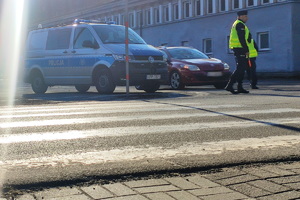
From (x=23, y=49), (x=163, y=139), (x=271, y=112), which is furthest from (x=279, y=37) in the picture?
(x=163, y=139)

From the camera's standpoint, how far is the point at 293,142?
19.6 ft

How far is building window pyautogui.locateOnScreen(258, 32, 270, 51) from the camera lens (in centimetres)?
3919

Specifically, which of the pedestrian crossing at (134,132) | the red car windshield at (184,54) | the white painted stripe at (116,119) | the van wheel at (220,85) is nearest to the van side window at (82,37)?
the red car windshield at (184,54)

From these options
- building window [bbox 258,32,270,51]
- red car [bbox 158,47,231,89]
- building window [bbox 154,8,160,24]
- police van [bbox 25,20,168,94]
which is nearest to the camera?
police van [bbox 25,20,168,94]

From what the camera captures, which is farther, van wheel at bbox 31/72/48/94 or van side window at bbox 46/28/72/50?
van wheel at bbox 31/72/48/94

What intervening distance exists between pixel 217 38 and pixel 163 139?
3834 cm

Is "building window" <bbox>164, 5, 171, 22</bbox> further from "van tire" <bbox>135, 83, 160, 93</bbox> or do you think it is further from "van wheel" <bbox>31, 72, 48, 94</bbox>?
"van tire" <bbox>135, 83, 160, 93</bbox>

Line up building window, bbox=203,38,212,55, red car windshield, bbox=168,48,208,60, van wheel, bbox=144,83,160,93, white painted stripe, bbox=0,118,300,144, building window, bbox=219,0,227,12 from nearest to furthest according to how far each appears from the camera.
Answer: white painted stripe, bbox=0,118,300,144
van wheel, bbox=144,83,160,93
red car windshield, bbox=168,48,208,60
building window, bbox=219,0,227,12
building window, bbox=203,38,212,55

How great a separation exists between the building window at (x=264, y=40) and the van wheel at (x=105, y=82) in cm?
2458

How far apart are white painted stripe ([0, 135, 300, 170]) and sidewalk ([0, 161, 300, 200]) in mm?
752

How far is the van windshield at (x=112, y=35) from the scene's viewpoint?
53.5 ft

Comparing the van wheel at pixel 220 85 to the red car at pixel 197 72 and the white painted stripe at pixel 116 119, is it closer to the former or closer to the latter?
the red car at pixel 197 72

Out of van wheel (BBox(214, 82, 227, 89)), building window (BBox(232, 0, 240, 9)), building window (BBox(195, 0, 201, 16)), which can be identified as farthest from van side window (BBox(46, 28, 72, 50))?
building window (BBox(195, 0, 201, 16))

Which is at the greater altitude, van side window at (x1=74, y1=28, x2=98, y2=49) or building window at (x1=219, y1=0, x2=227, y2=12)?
building window at (x1=219, y1=0, x2=227, y2=12)
